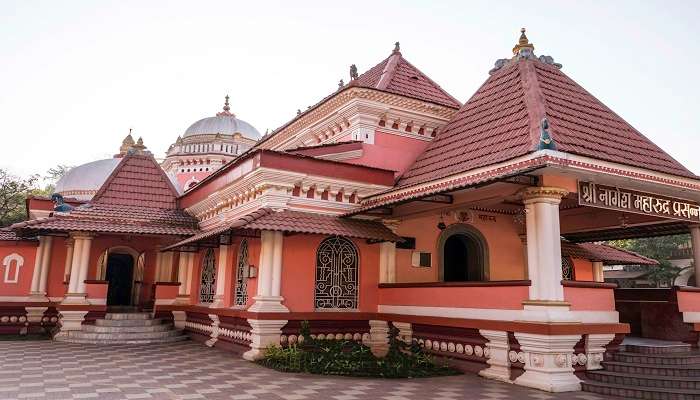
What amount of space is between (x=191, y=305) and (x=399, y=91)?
25.0 ft

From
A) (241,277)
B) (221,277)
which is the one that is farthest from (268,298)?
(221,277)

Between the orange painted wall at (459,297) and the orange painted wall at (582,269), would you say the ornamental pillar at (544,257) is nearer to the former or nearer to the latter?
the orange painted wall at (459,297)

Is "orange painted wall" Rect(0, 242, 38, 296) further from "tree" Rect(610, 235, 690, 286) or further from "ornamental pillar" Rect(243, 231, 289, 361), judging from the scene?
"tree" Rect(610, 235, 690, 286)

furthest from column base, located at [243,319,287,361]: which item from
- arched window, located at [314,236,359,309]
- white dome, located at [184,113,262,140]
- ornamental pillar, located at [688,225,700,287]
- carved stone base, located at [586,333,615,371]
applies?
white dome, located at [184,113,262,140]

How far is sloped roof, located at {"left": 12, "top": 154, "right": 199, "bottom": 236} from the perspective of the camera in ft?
41.9

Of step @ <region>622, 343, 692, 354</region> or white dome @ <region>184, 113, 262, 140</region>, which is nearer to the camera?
step @ <region>622, 343, 692, 354</region>

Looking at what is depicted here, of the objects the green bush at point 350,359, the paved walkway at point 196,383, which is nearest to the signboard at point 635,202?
the paved walkway at point 196,383

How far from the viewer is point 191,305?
13.5m

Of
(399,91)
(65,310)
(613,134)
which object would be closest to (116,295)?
(65,310)

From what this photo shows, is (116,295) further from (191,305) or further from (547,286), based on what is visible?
(547,286)

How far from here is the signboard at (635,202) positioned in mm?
7722

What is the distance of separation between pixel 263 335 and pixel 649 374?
621 cm

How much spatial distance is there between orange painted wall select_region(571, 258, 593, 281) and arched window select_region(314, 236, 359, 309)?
22.5ft

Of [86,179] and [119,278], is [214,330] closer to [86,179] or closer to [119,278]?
[119,278]
